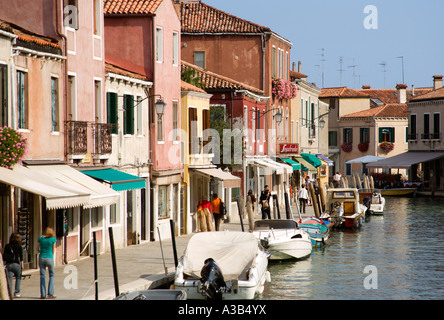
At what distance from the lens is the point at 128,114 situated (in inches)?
1094

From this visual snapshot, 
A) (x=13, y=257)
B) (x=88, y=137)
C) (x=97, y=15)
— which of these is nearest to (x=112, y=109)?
(x=88, y=137)

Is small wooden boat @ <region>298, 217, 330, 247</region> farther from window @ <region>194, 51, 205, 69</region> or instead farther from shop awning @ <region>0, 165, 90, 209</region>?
window @ <region>194, 51, 205, 69</region>

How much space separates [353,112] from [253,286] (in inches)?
2811

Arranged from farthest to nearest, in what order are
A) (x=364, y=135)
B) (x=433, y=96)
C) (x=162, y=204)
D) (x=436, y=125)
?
(x=364, y=135), (x=433, y=96), (x=436, y=125), (x=162, y=204)

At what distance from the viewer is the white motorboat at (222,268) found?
61.9 feet

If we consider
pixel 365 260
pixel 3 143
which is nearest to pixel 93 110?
pixel 3 143

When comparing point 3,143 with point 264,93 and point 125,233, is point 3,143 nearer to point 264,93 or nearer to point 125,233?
point 125,233

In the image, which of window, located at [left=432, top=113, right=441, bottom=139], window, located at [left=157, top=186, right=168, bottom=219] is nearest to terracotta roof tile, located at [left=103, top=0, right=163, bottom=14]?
window, located at [left=157, top=186, right=168, bottom=219]

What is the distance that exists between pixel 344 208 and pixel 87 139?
2055 centimetres

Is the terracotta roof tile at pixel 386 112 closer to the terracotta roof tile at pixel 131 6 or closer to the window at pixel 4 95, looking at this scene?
the terracotta roof tile at pixel 131 6

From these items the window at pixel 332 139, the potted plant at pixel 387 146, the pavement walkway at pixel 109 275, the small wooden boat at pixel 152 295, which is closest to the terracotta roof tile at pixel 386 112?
the potted plant at pixel 387 146

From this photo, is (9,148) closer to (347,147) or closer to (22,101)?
(22,101)

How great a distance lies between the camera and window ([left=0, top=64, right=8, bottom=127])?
63.1ft

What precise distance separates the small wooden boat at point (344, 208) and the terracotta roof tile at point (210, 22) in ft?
31.6
